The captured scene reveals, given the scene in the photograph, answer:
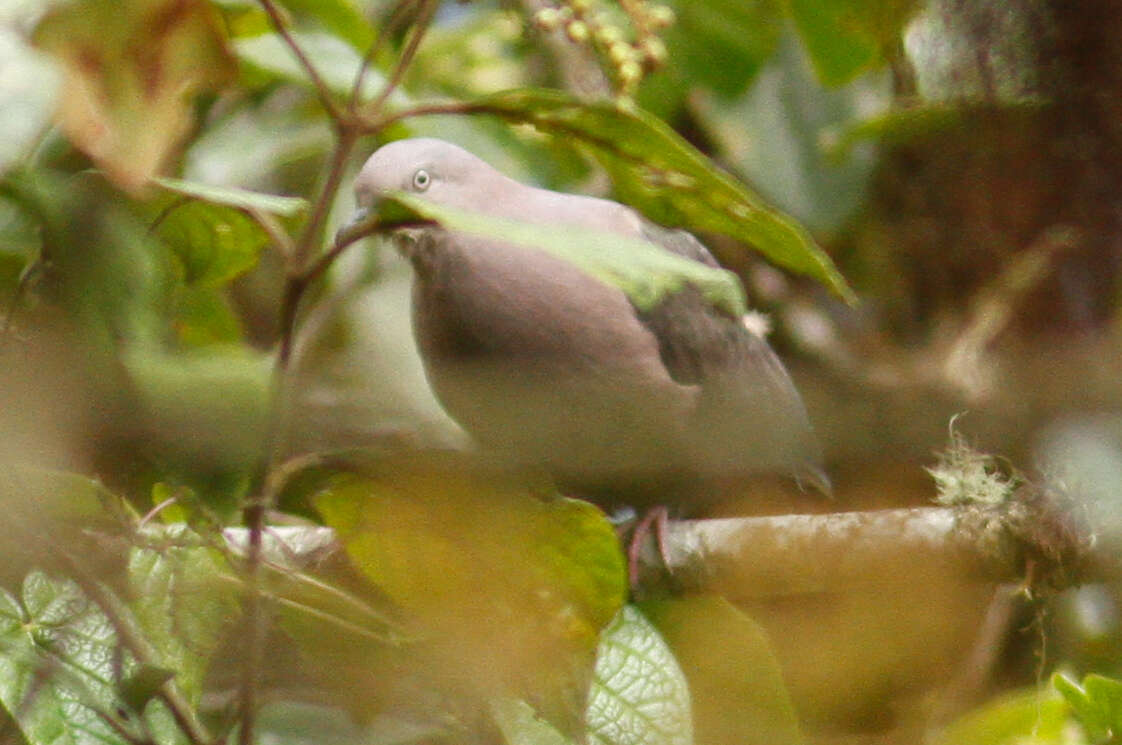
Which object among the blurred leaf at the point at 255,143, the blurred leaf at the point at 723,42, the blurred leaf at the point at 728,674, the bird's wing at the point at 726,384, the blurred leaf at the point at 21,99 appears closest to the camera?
the blurred leaf at the point at 21,99

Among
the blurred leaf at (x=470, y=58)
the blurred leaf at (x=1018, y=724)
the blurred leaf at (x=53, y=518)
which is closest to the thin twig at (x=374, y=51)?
the blurred leaf at (x=53, y=518)

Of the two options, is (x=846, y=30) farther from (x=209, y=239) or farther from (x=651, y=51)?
(x=209, y=239)

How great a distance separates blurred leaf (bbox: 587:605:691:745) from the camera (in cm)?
122

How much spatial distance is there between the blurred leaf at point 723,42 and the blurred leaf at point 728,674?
1123 millimetres

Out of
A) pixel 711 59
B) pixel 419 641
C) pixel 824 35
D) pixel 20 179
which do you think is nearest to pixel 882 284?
pixel 711 59

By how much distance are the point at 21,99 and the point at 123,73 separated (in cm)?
7

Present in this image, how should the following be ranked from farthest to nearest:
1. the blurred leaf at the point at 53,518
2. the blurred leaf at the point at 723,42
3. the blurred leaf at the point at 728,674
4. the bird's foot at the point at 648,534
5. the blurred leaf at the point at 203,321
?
the blurred leaf at the point at 723,42
the bird's foot at the point at 648,534
the blurred leaf at the point at 203,321
the blurred leaf at the point at 728,674
the blurred leaf at the point at 53,518

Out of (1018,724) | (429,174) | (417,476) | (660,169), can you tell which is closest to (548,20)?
(660,169)

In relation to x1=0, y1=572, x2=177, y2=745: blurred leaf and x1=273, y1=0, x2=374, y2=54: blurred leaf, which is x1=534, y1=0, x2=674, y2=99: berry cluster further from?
x1=273, y1=0, x2=374, y2=54: blurred leaf

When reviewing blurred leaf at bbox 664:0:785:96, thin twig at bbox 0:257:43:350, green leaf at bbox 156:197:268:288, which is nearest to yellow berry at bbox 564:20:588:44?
green leaf at bbox 156:197:268:288

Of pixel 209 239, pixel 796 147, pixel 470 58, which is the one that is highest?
pixel 796 147

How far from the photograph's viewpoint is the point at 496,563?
113 centimetres

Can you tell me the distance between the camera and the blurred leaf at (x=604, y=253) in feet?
2.32

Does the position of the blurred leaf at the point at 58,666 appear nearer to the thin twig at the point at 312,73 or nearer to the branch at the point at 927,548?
the thin twig at the point at 312,73
